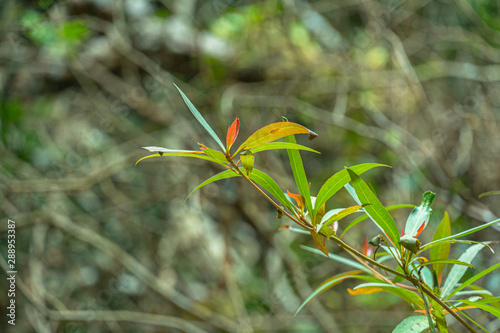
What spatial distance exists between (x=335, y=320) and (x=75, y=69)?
1116 mm

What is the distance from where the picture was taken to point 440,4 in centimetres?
165

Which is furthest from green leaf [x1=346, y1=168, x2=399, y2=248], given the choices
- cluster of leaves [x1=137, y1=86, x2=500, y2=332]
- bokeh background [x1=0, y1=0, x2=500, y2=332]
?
bokeh background [x1=0, y1=0, x2=500, y2=332]

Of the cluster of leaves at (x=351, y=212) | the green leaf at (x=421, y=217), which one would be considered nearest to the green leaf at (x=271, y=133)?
the cluster of leaves at (x=351, y=212)

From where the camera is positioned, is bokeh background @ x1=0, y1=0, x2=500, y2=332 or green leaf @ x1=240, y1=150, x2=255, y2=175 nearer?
green leaf @ x1=240, y1=150, x2=255, y2=175

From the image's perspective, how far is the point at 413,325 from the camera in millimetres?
304

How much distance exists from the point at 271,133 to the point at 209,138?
1.05m

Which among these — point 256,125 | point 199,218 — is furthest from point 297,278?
point 256,125

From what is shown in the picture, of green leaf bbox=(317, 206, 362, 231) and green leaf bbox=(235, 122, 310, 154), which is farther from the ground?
green leaf bbox=(235, 122, 310, 154)

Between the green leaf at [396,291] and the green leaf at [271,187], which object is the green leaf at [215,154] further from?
the green leaf at [396,291]

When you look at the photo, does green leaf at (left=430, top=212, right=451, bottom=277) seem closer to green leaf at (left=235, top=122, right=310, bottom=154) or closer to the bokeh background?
green leaf at (left=235, top=122, right=310, bottom=154)

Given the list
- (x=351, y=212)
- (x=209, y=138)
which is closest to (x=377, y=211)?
(x=351, y=212)

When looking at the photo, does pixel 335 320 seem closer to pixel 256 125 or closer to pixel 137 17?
pixel 256 125

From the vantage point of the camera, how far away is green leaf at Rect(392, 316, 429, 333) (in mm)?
298

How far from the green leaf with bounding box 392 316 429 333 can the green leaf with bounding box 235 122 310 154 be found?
0.15m
